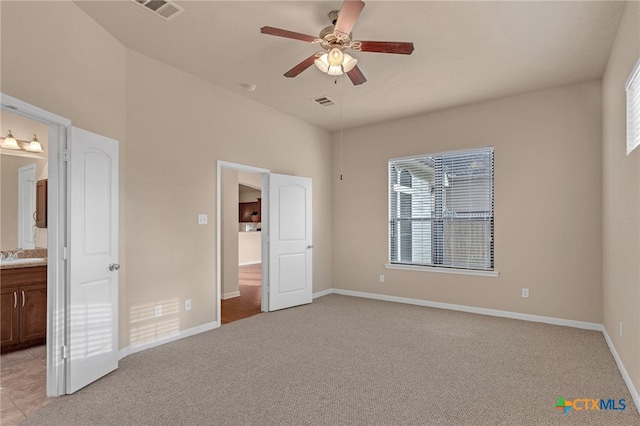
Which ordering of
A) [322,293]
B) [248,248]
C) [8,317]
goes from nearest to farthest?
[8,317] → [322,293] → [248,248]

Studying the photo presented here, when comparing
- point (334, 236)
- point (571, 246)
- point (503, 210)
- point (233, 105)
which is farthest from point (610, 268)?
point (233, 105)

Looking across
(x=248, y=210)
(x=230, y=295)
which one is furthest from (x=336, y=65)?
(x=248, y=210)

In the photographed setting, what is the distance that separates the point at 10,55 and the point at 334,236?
5.07 meters

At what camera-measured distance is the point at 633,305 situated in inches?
101

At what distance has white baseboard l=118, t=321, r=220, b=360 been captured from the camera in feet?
11.1

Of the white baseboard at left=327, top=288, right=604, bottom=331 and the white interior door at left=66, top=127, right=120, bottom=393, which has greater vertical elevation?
the white interior door at left=66, top=127, right=120, bottom=393

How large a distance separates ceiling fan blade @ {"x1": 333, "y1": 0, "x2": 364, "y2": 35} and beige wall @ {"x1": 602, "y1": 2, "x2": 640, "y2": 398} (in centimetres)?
198

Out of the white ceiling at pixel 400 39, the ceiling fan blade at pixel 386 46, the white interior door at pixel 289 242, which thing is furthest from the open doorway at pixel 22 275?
the white interior door at pixel 289 242

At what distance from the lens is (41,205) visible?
4.27 m

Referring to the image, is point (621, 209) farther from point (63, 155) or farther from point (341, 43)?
point (63, 155)

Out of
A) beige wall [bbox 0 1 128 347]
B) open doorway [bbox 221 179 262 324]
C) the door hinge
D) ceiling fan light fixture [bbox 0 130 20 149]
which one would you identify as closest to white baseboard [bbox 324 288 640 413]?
open doorway [bbox 221 179 262 324]

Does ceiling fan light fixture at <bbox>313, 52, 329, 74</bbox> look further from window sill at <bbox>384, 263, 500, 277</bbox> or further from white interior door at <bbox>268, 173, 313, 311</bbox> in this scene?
window sill at <bbox>384, 263, 500, 277</bbox>

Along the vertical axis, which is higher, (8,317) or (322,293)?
(8,317)

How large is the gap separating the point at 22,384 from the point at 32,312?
1.06 meters
